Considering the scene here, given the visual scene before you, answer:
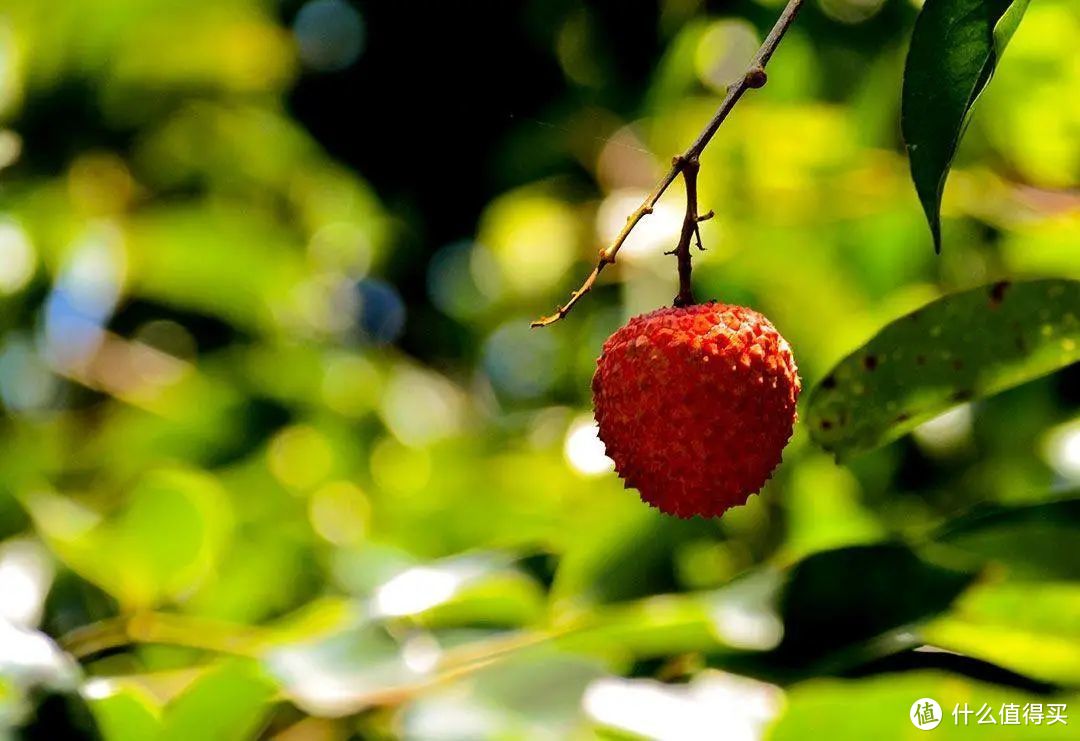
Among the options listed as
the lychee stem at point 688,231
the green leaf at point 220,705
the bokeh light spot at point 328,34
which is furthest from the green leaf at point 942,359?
the bokeh light spot at point 328,34

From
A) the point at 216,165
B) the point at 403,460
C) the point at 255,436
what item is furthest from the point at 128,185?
the point at 403,460

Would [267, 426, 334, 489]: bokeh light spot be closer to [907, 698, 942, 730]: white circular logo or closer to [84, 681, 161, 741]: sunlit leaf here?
[84, 681, 161, 741]: sunlit leaf

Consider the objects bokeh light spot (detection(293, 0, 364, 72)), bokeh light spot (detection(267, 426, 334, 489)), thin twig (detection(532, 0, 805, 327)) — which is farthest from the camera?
bokeh light spot (detection(293, 0, 364, 72))

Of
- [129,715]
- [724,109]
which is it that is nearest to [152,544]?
[129,715]

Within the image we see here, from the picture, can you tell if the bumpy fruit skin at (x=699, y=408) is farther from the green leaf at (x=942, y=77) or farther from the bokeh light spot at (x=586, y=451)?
the bokeh light spot at (x=586, y=451)

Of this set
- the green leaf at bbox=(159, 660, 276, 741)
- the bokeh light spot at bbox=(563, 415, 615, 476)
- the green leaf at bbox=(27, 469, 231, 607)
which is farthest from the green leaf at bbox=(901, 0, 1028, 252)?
the bokeh light spot at bbox=(563, 415, 615, 476)

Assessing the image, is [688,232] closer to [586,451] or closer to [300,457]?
[586,451]

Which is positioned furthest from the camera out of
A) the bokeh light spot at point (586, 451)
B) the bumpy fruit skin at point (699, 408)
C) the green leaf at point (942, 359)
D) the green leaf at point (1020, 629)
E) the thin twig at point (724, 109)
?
the bokeh light spot at point (586, 451)
